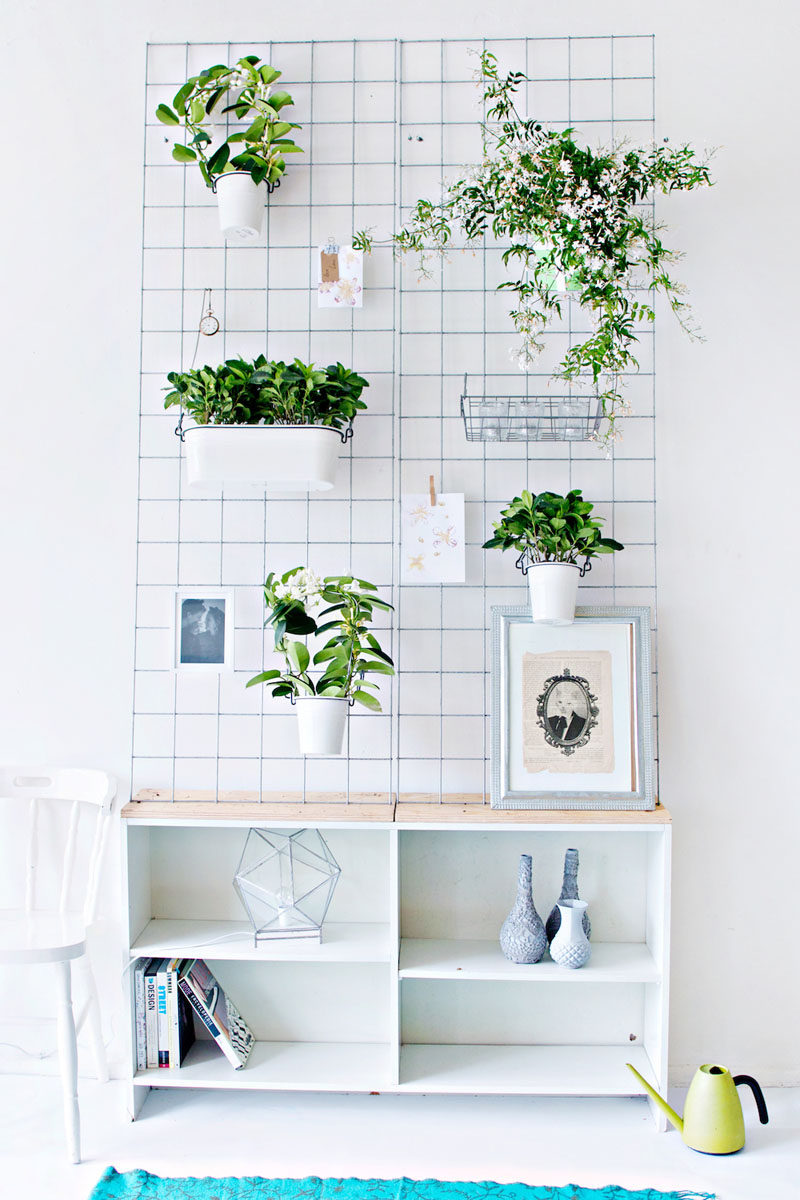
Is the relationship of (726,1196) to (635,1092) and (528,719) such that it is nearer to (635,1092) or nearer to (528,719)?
(635,1092)

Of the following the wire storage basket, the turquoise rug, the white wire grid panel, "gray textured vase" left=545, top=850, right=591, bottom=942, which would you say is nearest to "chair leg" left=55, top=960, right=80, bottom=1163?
the turquoise rug

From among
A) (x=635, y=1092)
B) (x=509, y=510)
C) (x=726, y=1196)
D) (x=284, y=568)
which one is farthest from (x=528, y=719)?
(x=726, y=1196)

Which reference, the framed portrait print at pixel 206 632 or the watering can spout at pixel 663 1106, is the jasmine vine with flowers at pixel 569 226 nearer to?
the framed portrait print at pixel 206 632

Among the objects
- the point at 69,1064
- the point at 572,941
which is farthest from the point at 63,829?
the point at 572,941

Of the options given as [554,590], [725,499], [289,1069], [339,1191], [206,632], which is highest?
[725,499]

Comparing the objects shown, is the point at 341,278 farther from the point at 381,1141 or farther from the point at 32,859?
the point at 381,1141

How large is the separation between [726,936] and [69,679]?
1.77 meters

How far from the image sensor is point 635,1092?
6.87 feet

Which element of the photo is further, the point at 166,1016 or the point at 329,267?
the point at 329,267

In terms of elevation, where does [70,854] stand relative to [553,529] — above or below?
below

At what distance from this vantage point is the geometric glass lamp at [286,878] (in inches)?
87.4

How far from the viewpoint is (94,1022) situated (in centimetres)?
225

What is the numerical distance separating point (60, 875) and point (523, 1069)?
124 centimetres

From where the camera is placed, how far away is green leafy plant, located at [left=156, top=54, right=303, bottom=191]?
7.28 ft
